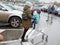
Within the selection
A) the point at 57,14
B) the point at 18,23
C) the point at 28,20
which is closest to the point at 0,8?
the point at 18,23

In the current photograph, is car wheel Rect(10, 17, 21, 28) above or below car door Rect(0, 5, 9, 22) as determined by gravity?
below

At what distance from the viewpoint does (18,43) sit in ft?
31.3

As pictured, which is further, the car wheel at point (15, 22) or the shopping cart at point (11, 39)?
the car wheel at point (15, 22)

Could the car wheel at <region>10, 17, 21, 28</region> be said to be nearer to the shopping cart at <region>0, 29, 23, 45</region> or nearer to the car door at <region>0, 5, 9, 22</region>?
the car door at <region>0, 5, 9, 22</region>

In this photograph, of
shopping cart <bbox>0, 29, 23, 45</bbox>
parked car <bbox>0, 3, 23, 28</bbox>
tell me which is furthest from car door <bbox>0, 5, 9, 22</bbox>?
shopping cart <bbox>0, 29, 23, 45</bbox>

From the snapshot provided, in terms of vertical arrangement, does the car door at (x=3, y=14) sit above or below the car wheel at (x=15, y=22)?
above

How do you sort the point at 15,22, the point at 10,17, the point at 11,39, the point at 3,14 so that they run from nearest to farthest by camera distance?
the point at 11,39 → the point at 3,14 → the point at 15,22 → the point at 10,17

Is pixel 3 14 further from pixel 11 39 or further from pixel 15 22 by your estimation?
pixel 11 39

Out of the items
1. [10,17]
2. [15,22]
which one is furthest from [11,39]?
[10,17]

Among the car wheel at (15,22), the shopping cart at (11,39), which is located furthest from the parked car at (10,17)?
the shopping cart at (11,39)

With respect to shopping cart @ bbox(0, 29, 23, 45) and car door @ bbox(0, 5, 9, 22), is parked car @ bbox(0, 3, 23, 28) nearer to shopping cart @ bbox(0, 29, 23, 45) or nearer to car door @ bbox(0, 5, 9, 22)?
car door @ bbox(0, 5, 9, 22)

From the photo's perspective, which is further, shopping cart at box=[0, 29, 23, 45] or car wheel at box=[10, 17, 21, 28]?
car wheel at box=[10, 17, 21, 28]

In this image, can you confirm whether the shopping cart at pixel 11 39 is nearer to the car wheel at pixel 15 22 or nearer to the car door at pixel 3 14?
the car wheel at pixel 15 22

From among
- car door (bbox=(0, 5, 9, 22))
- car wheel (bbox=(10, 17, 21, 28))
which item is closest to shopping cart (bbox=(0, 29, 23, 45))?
car wheel (bbox=(10, 17, 21, 28))
